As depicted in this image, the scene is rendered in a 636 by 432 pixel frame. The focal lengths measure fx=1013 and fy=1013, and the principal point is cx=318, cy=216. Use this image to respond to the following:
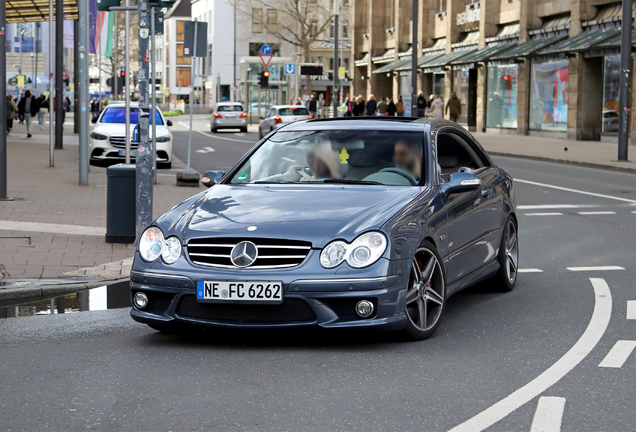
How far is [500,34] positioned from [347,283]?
40.3 meters

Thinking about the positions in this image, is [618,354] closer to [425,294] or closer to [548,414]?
[425,294]

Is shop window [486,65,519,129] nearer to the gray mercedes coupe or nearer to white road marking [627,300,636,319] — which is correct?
white road marking [627,300,636,319]

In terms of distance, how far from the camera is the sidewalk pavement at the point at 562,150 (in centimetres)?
2450

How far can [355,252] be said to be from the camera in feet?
18.9

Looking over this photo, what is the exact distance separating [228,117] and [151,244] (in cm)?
4334

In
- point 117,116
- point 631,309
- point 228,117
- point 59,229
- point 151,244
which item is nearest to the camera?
point 151,244

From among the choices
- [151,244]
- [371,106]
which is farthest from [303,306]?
[371,106]

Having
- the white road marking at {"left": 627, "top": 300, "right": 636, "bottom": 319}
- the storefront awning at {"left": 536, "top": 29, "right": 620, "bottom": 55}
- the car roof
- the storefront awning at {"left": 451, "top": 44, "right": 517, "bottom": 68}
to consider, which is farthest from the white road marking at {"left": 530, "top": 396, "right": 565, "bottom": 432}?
the storefront awning at {"left": 451, "top": 44, "right": 517, "bottom": 68}

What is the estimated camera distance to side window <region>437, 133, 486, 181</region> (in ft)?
23.8

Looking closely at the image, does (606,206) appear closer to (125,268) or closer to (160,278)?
(125,268)

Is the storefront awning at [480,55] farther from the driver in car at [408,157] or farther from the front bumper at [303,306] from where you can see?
the front bumper at [303,306]

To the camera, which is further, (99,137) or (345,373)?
(99,137)

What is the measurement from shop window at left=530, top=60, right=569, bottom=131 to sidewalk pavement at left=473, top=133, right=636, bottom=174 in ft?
2.74

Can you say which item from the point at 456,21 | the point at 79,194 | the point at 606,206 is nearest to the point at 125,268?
the point at 79,194
